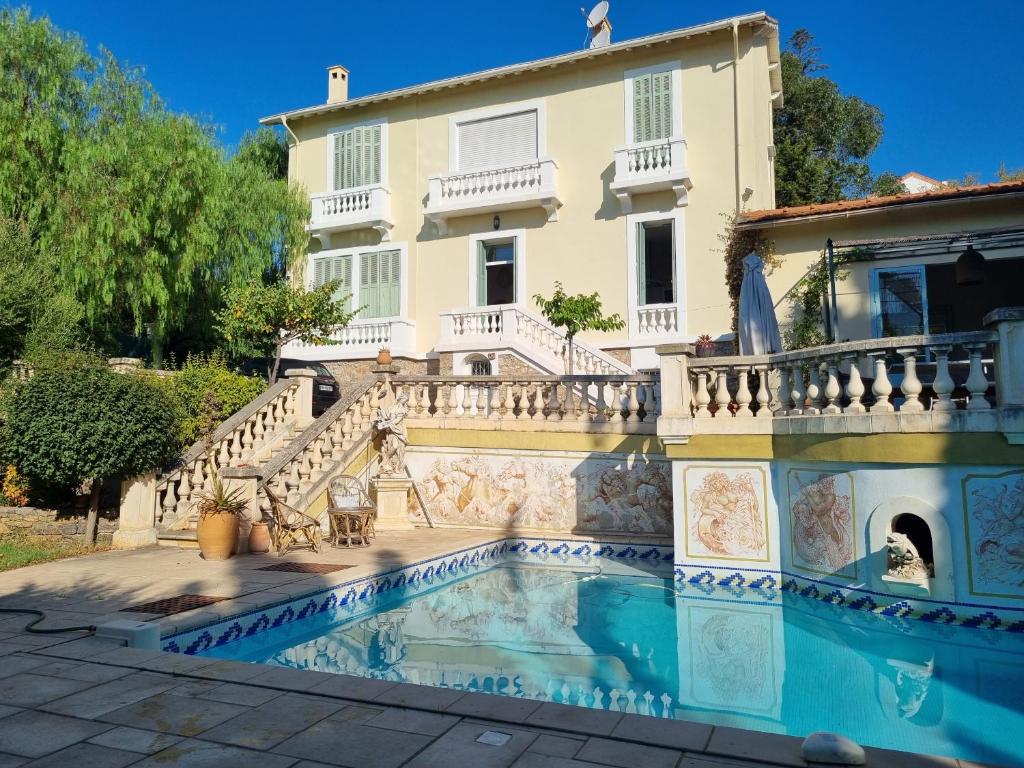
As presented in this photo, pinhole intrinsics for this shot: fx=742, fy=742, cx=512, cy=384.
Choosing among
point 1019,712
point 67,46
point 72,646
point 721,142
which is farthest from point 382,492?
point 67,46

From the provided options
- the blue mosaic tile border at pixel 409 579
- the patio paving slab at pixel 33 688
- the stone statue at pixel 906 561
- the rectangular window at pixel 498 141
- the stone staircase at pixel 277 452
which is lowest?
the blue mosaic tile border at pixel 409 579

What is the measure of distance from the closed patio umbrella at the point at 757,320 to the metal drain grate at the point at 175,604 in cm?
674

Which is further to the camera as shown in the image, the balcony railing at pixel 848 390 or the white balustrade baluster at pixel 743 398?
the white balustrade baluster at pixel 743 398

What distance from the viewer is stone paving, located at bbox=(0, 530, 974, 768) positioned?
343 centimetres

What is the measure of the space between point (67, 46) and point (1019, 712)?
1889 cm

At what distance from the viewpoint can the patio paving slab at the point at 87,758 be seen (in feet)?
11.1

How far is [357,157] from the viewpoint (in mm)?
19688

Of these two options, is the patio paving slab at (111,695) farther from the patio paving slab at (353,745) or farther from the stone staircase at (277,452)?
the stone staircase at (277,452)

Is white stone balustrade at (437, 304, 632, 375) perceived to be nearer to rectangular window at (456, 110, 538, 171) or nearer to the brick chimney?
rectangular window at (456, 110, 538, 171)

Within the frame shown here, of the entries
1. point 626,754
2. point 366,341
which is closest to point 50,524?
point 366,341

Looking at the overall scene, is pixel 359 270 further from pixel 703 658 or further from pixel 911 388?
pixel 703 658

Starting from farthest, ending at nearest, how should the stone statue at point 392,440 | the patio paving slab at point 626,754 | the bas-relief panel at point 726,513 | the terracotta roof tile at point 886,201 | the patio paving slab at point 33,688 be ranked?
the terracotta roof tile at point 886,201 → the stone statue at point 392,440 → the bas-relief panel at point 726,513 → the patio paving slab at point 33,688 → the patio paving slab at point 626,754

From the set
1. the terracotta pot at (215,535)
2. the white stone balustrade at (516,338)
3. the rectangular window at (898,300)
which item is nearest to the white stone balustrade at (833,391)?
the rectangular window at (898,300)

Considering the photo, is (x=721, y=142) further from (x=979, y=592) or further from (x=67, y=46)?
(x=67, y=46)
